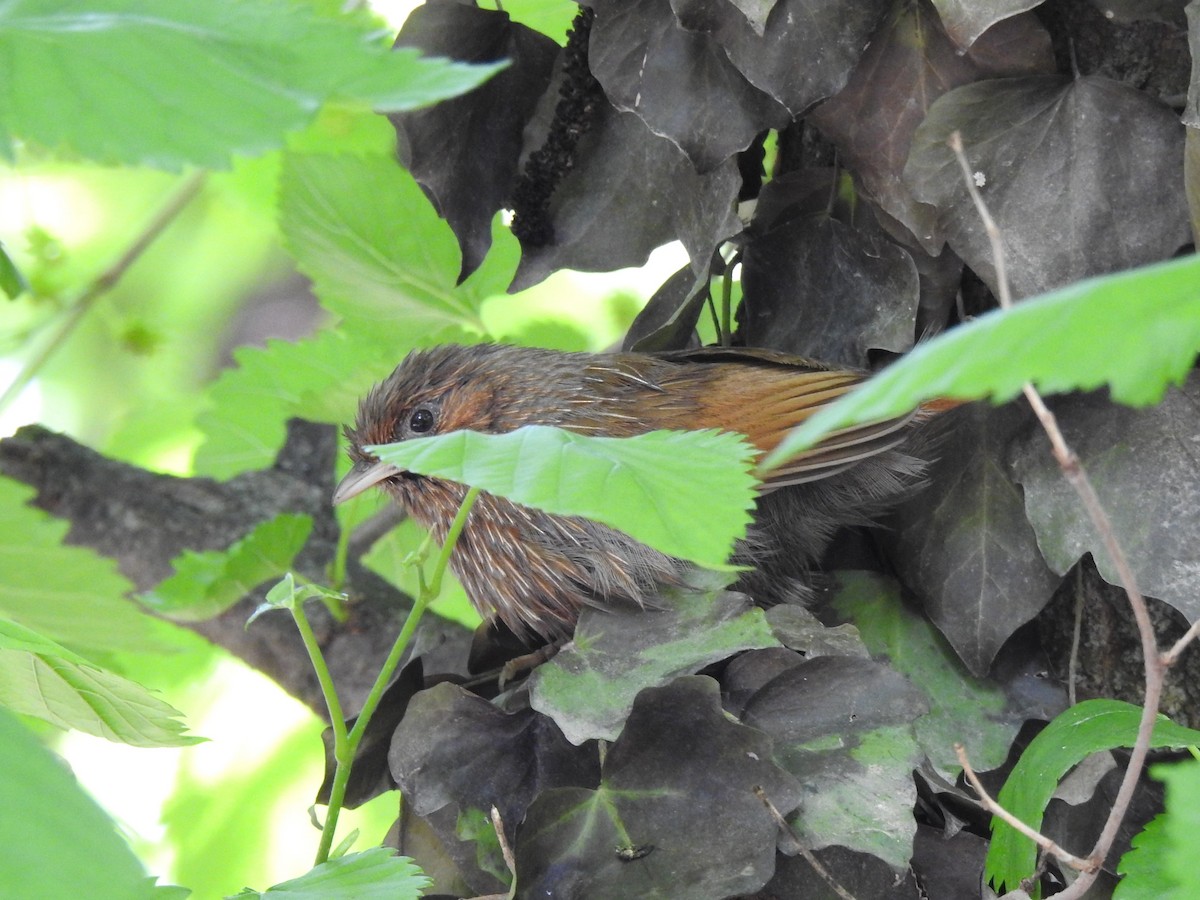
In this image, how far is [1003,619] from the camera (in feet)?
4.50

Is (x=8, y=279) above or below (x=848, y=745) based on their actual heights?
above

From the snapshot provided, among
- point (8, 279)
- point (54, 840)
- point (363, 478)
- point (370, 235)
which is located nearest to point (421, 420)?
point (363, 478)

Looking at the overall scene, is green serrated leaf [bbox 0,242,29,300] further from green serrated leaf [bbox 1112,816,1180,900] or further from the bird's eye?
green serrated leaf [bbox 1112,816,1180,900]

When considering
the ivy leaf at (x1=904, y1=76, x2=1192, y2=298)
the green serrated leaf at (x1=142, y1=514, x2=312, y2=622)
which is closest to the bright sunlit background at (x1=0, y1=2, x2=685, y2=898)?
the green serrated leaf at (x1=142, y1=514, x2=312, y2=622)

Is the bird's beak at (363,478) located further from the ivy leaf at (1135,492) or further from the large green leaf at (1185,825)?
the large green leaf at (1185,825)

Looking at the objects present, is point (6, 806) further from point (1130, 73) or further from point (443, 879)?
point (1130, 73)

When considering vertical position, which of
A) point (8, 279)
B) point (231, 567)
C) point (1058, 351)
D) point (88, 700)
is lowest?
point (231, 567)

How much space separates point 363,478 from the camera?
1821mm

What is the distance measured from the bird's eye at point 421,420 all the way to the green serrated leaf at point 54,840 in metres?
1.34

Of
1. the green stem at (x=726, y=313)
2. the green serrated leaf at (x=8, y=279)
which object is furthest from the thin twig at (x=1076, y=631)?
Result: the green serrated leaf at (x=8, y=279)

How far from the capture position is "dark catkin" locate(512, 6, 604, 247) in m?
1.60

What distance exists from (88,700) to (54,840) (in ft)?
2.39

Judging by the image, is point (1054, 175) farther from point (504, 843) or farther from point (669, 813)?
point (504, 843)

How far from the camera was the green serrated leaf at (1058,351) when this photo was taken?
484 mm
